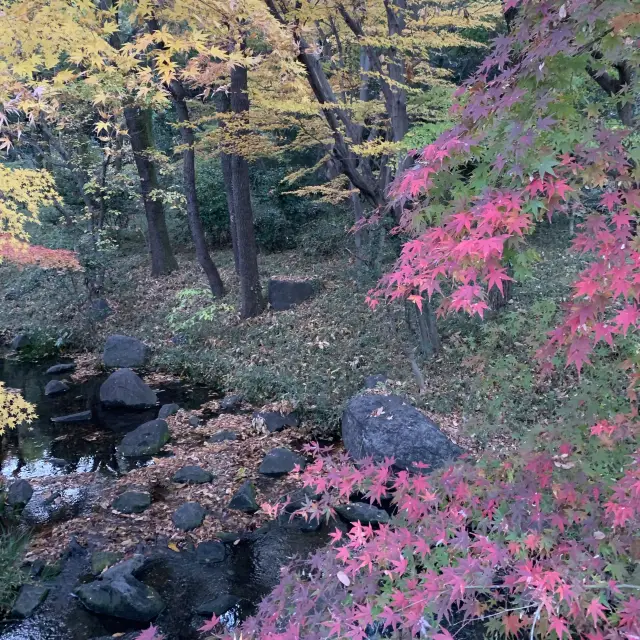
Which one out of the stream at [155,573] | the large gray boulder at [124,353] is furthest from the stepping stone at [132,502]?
the large gray boulder at [124,353]

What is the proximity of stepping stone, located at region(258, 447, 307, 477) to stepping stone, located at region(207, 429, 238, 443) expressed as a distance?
1100 millimetres

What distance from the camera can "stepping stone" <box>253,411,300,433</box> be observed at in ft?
28.9

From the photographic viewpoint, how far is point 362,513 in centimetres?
629

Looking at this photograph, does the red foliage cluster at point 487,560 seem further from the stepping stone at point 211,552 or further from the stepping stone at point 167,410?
the stepping stone at point 167,410

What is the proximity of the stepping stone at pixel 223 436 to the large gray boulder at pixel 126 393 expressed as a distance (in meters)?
2.08

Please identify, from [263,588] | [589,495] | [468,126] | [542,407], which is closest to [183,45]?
[468,126]

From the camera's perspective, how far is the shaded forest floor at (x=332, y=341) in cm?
723

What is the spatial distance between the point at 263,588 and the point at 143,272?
12812 mm

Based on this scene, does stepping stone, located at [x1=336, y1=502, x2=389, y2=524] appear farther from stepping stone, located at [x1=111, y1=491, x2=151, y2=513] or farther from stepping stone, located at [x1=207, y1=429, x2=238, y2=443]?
stepping stone, located at [x1=207, y1=429, x2=238, y2=443]

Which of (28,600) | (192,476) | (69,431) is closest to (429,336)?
(192,476)

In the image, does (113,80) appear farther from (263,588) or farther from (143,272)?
(143,272)

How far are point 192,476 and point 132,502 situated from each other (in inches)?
33.7

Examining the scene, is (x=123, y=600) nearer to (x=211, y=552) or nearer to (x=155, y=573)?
(x=155, y=573)

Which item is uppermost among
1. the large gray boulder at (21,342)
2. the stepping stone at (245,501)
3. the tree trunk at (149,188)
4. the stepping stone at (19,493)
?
the tree trunk at (149,188)
